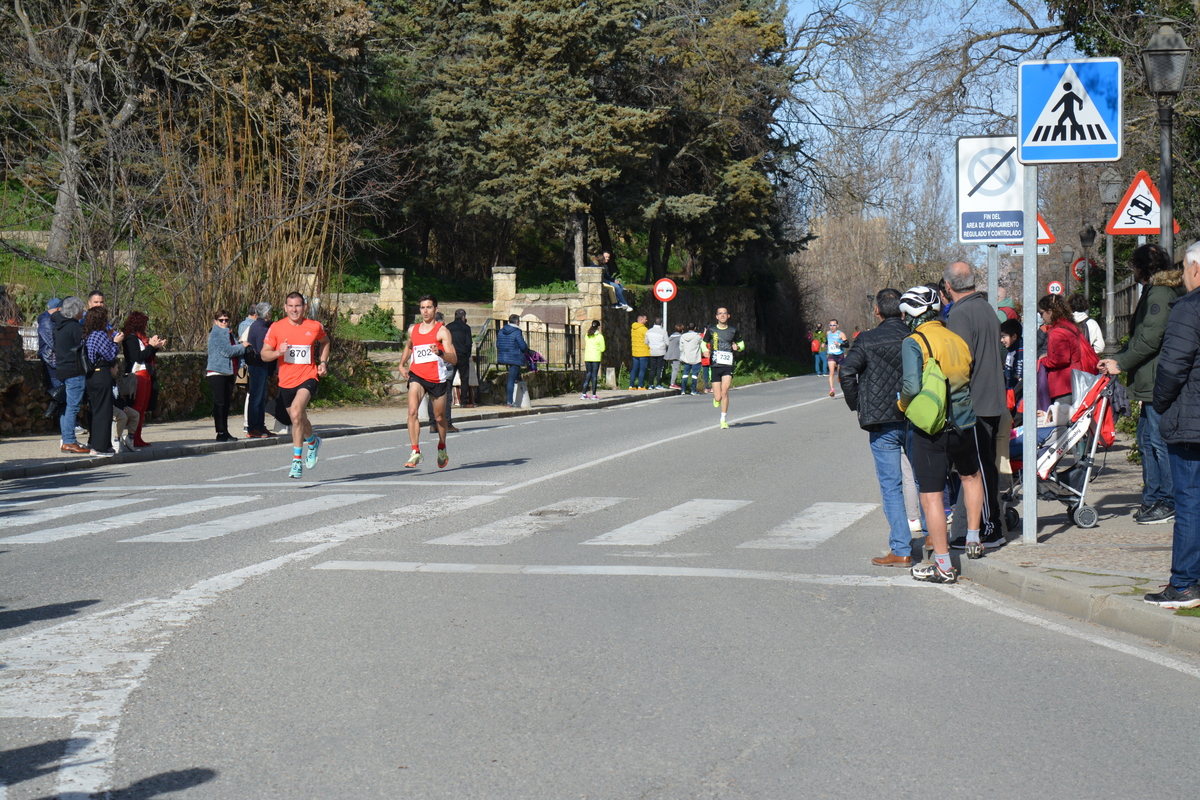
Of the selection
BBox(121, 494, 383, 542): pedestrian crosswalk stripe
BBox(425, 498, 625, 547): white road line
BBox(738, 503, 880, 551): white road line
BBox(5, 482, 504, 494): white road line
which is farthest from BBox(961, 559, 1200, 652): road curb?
BBox(5, 482, 504, 494): white road line

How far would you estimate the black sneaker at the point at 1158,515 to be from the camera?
32.3 ft

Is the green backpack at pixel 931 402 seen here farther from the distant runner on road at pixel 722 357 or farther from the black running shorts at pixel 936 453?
the distant runner on road at pixel 722 357

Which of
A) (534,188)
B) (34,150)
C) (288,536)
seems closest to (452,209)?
(534,188)

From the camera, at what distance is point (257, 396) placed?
19.4 meters

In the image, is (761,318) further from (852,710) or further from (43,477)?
(852,710)

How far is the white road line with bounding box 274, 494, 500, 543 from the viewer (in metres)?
9.77

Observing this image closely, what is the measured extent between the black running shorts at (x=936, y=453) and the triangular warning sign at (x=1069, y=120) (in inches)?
84.0

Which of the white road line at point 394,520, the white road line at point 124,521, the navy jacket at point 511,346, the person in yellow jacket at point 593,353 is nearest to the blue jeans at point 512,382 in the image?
the navy jacket at point 511,346

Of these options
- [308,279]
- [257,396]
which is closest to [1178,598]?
[257,396]

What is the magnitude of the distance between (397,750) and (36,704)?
5.41 ft

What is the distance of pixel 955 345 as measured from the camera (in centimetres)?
816

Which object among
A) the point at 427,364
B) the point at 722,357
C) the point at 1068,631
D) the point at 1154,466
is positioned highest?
the point at 427,364

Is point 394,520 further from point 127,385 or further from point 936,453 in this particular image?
point 127,385

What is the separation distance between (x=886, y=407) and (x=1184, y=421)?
7.87 ft
